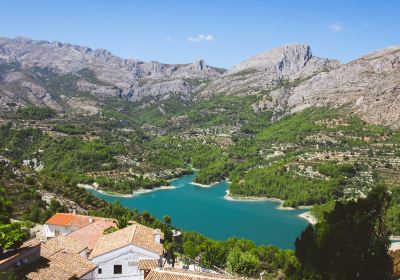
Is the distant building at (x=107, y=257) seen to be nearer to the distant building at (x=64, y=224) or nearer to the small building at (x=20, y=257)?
the small building at (x=20, y=257)

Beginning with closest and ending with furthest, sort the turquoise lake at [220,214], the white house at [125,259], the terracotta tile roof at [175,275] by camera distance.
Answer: the terracotta tile roof at [175,275]
the white house at [125,259]
the turquoise lake at [220,214]

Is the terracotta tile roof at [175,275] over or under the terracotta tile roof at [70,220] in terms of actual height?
over

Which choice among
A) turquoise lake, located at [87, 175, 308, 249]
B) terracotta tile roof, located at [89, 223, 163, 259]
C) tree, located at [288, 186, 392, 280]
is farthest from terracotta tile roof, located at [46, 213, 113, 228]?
turquoise lake, located at [87, 175, 308, 249]

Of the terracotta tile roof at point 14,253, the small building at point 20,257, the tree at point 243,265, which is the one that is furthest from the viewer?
the tree at point 243,265

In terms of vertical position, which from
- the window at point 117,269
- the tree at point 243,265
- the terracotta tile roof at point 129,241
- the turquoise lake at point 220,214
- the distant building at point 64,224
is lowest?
the turquoise lake at point 220,214

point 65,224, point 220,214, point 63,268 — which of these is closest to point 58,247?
point 63,268

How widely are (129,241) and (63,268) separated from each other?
19.3ft

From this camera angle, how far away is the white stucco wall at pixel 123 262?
29.4 meters

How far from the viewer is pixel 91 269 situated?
2625cm

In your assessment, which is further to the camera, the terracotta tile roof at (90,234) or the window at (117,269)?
the terracotta tile roof at (90,234)

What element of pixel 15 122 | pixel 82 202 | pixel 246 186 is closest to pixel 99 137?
pixel 15 122

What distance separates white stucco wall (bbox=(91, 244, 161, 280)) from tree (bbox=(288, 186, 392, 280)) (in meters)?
9.73

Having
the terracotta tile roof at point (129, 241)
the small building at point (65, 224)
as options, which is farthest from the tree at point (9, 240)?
the small building at point (65, 224)

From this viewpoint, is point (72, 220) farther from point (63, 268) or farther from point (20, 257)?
point (20, 257)
